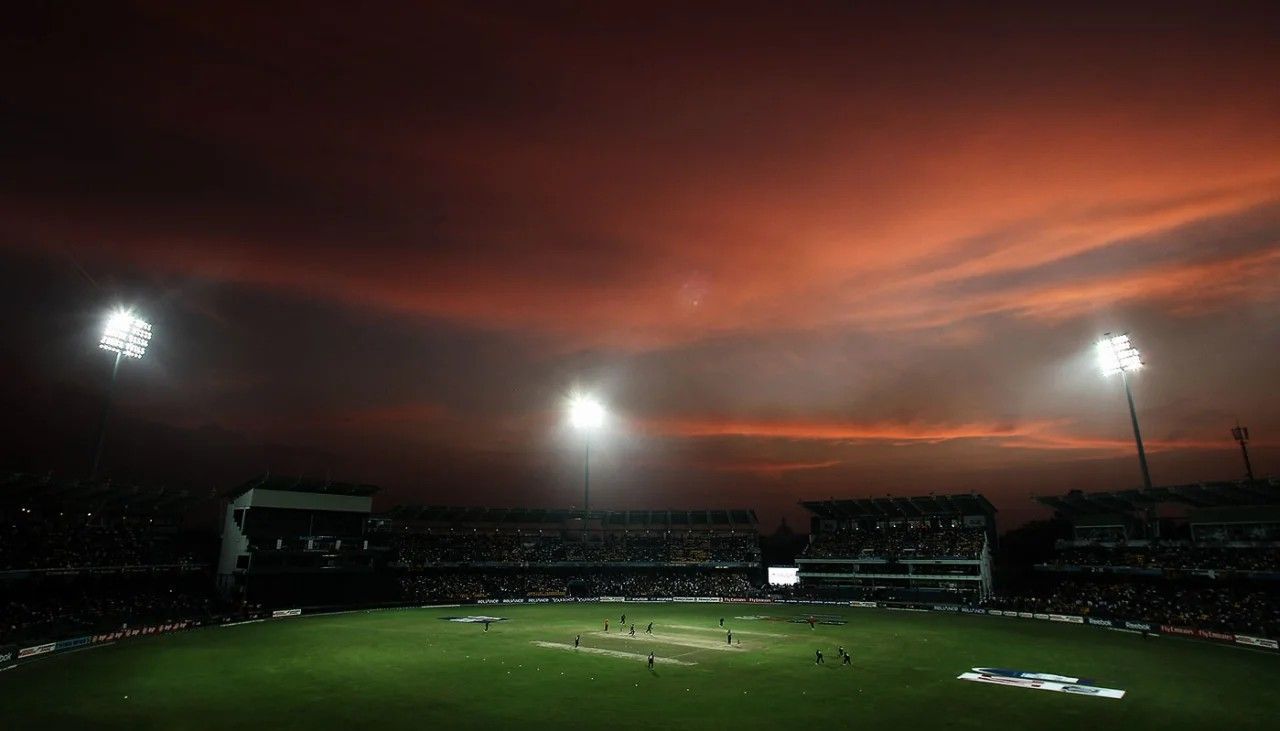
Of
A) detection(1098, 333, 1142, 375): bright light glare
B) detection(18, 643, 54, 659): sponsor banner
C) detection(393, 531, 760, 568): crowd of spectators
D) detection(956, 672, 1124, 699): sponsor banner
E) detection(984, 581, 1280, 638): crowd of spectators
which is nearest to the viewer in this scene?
detection(956, 672, 1124, 699): sponsor banner

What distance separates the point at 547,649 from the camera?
5156 centimetres

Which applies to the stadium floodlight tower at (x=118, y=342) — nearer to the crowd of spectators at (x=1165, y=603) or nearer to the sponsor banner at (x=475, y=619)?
the sponsor banner at (x=475, y=619)

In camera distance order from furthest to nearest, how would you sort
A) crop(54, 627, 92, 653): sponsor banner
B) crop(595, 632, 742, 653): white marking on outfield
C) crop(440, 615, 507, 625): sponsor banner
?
crop(440, 615, 507, 625): sponsor banner, crop(595, 632, 742, 653): white marking on outfield, crop(54, 627, 92, 653): sponsor banner

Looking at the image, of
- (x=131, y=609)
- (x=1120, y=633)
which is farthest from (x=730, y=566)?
(x=131, y=609)

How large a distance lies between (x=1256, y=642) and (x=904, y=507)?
5123cm

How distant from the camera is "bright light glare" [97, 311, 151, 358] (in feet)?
214

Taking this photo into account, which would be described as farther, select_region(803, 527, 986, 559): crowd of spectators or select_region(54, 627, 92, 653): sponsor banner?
select_region(803, 527, 986, 559): crowd of spectators

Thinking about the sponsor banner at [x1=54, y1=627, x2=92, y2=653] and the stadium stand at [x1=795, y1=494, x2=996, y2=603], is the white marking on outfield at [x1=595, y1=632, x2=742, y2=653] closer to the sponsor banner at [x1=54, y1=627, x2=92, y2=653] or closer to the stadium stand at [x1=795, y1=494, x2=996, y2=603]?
the sponsor banner at [x1=54, y1=627, x2=92, y2=653]

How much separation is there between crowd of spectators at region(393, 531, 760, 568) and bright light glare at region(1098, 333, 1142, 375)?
60.6 meters

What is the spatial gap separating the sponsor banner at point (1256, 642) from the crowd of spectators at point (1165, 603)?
91 cm

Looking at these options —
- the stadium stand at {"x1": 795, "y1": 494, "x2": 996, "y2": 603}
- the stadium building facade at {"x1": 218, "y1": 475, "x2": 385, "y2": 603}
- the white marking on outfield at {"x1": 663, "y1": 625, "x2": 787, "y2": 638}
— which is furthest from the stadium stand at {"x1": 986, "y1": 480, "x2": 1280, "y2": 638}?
the stadium building facade at {"x1": 218, "y1": 475, "x2": 385, "y2": 603}

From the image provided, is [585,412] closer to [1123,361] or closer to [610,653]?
[610,653]

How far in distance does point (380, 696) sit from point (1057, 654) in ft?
155

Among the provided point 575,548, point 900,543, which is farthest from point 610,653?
point 575,548
